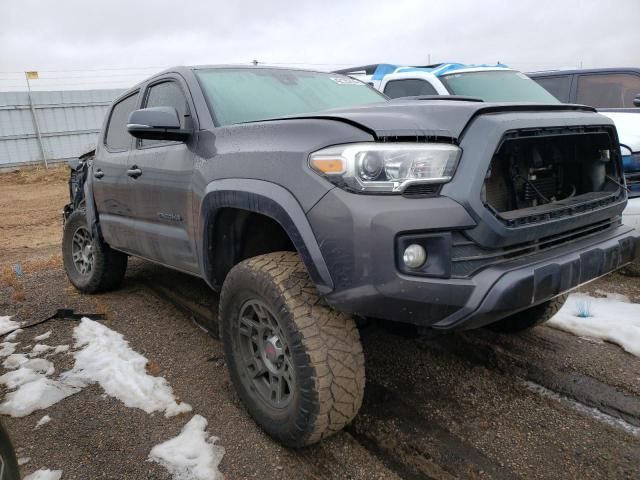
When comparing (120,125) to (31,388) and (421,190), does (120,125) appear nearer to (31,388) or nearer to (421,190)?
(31,388)

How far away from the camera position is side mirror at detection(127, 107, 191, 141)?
275 cm

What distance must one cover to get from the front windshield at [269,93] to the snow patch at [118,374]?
5.23 ft

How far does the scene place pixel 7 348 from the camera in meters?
3.62

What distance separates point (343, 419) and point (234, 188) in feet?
3.85

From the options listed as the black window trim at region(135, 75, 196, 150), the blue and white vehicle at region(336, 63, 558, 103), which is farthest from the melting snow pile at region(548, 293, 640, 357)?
the black window trim at region(135, 75, 196, 150)

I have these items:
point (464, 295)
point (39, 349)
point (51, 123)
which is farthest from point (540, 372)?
point (51, 123)

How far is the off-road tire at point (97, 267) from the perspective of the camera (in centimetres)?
459

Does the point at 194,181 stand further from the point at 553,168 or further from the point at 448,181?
the point at 553,168

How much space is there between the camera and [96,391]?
2930 mm

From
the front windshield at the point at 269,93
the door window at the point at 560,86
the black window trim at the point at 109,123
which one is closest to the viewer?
the front windshield at the point at 269,93

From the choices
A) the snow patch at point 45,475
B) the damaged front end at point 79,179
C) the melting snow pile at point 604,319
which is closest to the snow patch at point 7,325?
the damaged front end at point 79,179

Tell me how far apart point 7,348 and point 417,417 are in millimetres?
2965

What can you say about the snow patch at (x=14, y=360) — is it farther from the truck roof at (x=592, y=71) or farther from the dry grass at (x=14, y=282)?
the truck roof at (x=592, y=71)

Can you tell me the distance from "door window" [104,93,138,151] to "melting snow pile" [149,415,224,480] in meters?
2.41
